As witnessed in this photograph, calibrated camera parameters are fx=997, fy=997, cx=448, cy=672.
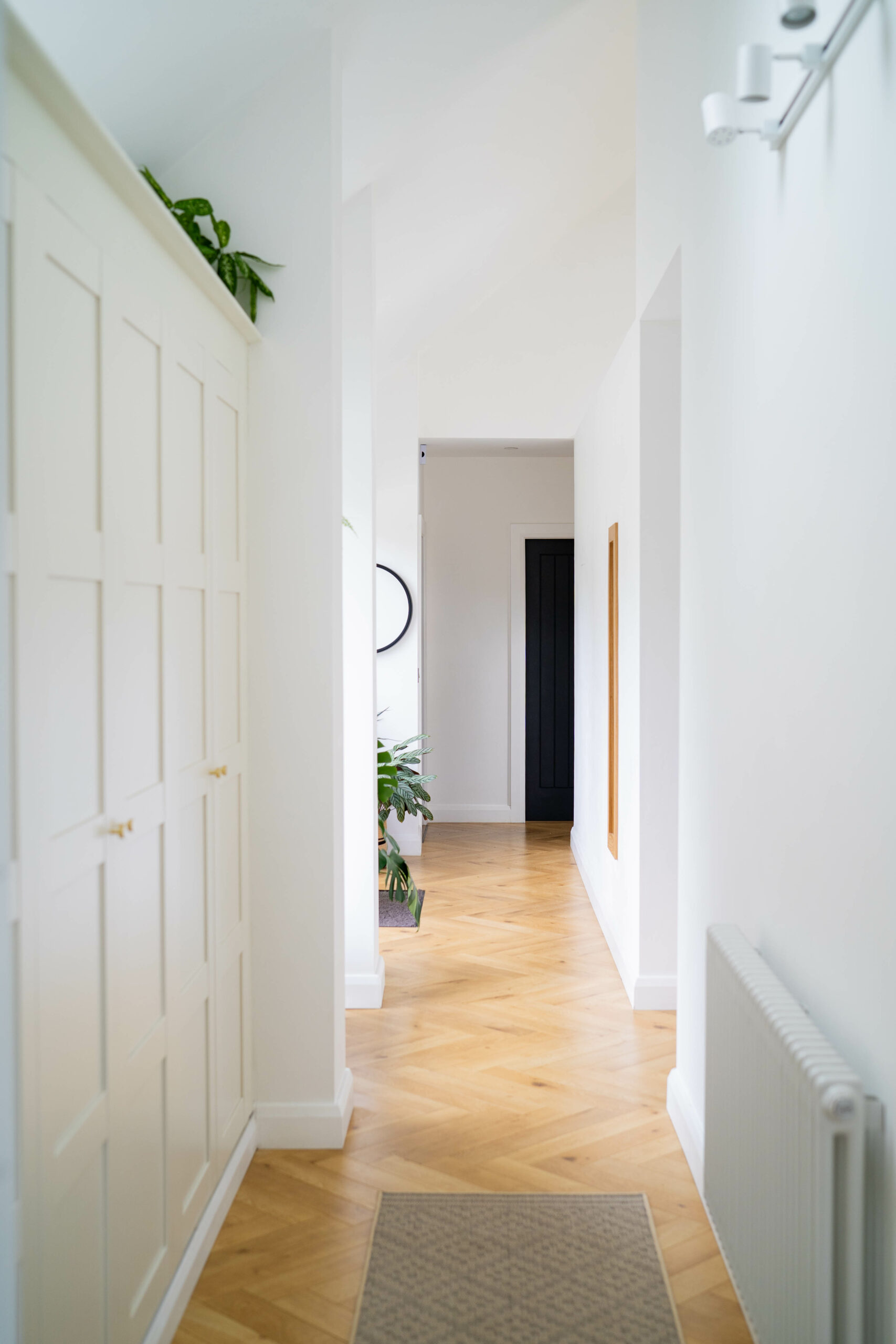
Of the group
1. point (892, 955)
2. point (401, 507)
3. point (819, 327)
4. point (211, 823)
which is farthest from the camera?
point (401, 507)

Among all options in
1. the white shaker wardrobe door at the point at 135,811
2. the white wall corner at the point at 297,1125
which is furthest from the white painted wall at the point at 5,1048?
the white wall corner at the point at 297,1125

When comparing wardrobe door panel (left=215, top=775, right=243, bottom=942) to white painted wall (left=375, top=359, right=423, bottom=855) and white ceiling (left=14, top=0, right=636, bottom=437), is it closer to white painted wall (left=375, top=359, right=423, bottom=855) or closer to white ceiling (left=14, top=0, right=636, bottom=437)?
white ceiling (left=14, top=0, right=636, bottom=437)

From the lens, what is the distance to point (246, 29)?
7.17 ft

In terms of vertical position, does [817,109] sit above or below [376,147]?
below

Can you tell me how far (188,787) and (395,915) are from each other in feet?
9.38

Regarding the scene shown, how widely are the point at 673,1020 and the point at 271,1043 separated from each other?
4.88ft

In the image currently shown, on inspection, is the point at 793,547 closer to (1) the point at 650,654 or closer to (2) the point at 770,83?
(2) the point at 770,83

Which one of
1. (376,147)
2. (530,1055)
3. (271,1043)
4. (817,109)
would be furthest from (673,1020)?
(376,147)

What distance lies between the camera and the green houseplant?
12.5ft

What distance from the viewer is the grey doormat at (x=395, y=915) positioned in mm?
4496

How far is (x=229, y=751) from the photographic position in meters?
2.27

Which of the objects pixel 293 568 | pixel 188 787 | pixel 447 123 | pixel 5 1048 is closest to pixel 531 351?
pixel 447 123

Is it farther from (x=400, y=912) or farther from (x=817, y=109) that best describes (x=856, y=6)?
(x=400, y=912)

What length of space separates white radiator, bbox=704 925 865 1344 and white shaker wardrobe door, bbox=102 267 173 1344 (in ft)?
3.17
